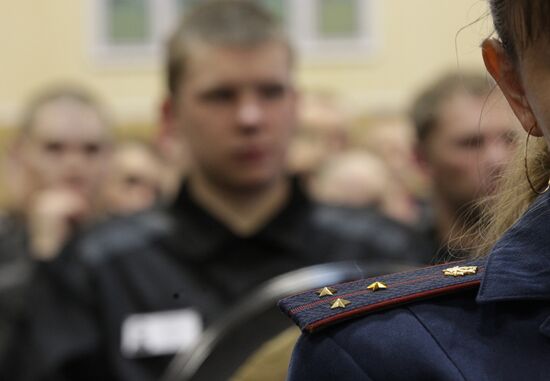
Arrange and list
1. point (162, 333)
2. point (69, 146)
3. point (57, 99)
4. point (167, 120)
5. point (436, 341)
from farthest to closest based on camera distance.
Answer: point (57, 99) → point (69, 146) → point (167, 120) → point (162, 333) → point (436, 341)

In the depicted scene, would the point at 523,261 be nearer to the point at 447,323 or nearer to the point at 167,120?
the point at 447,323

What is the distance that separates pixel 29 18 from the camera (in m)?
14.7

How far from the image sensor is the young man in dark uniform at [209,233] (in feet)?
11.9

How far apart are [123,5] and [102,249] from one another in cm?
1199

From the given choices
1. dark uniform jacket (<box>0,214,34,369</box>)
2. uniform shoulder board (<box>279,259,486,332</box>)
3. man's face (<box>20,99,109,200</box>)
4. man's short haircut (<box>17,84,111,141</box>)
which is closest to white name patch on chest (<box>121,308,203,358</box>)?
dark uniform jacket (<box>0,214,34,369</box>)

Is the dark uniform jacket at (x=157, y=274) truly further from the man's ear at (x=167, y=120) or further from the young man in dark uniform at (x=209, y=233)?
the man's ear at (x=167, y=120)

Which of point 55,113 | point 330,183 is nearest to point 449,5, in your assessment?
point 330,183

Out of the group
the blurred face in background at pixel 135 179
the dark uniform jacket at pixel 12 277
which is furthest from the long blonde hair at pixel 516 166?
the blurred face in background at pixel 135 179

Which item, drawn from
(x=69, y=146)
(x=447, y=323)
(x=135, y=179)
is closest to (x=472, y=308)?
(x=447, y=323)

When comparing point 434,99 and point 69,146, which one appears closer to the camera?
point 434,99

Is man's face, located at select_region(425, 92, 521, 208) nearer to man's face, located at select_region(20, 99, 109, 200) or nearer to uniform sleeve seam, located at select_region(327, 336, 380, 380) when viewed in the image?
man's face, located at select_region(20, 99, 109, 200)

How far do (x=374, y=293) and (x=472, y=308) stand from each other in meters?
0.10

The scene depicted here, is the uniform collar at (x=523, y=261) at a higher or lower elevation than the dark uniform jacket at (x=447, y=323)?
higher

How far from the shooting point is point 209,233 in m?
3.84
